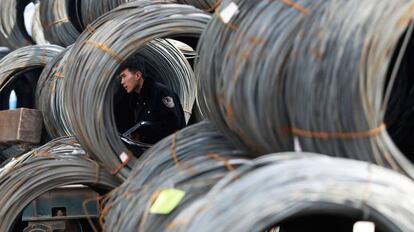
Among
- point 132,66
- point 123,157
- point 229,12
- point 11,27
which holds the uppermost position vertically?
point 229,12

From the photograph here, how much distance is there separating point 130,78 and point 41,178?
0.79 m

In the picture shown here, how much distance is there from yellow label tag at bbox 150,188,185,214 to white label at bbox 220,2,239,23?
0.79 metres

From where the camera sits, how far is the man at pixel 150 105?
496 cm

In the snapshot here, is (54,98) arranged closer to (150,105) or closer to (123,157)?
(150,105)

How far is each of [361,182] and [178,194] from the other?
2.17ft

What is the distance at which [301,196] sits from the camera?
304 centimetres

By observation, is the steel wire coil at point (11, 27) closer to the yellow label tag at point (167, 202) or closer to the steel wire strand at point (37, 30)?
the steel wire strand at point (37, 30)

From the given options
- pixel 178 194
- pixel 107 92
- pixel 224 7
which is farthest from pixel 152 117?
pixel 178 194

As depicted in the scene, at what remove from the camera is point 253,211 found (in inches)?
118

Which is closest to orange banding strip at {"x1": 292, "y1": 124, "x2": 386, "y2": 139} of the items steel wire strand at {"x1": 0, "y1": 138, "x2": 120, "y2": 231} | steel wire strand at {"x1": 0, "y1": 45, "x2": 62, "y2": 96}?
steel wire strand at {"x1": 0, "y1": 138, "x2": 120, "y2": 231}

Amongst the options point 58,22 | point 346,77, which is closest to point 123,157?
point 346,77

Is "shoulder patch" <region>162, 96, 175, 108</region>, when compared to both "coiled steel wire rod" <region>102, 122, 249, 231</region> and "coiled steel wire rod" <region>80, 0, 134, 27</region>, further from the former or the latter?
"coiled steel wire rod" <region>80, 0, 134, 27</region>

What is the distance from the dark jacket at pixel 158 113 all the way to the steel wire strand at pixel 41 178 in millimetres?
375

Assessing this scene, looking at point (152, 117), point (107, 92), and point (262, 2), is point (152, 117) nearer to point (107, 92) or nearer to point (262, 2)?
point (107, 92)
